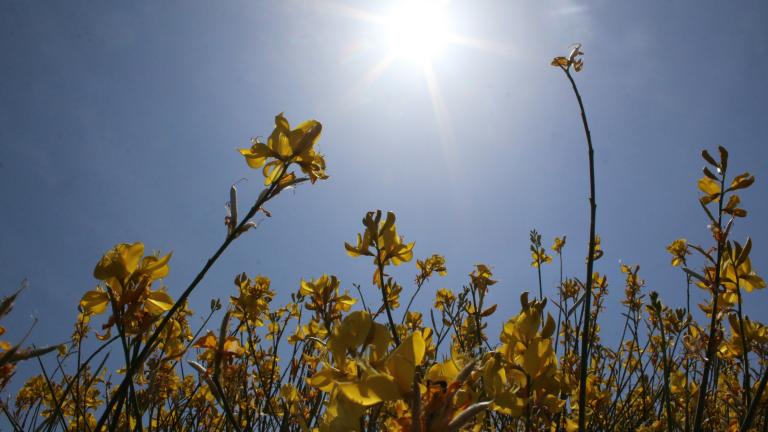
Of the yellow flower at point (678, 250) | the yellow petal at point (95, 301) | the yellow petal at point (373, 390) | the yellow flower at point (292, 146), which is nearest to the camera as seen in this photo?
the yellow petal at point (373, 390)

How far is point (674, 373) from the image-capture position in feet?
9.74

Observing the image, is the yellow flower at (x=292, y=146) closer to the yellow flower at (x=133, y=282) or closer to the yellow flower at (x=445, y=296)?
the yellow flower at (x=133, y=282)

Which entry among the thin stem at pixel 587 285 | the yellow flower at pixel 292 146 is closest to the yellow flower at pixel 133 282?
the yellow flower at pixel 292 146

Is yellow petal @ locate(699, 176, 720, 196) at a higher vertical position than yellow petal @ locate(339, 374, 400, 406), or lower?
higher

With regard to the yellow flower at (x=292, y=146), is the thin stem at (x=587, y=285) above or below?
below

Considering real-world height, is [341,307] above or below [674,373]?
above

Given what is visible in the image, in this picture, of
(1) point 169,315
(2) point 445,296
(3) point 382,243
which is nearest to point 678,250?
(2) point 445,296

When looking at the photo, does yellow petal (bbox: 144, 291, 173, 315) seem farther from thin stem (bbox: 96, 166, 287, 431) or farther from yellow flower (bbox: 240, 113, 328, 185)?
yellow flower (bbox: 240, 113, 328, 185)

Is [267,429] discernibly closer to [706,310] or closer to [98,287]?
[98,287]

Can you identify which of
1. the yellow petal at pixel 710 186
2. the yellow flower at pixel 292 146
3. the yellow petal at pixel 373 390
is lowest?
the yellow petal at pixel 373 390

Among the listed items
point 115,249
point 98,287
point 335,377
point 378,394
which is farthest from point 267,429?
point 378,394

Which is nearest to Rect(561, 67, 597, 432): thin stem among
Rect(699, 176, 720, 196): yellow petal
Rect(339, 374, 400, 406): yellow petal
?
Rect(339, 374, 400, 406): yellow petal

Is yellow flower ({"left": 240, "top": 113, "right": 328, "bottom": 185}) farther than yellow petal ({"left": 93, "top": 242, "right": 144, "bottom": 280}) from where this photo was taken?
Yes

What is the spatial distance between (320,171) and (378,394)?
1273 millimetres
